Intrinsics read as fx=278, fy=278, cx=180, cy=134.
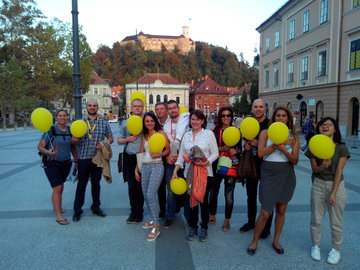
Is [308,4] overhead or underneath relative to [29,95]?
overhead

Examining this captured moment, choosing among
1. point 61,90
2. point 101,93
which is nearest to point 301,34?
point 61,90

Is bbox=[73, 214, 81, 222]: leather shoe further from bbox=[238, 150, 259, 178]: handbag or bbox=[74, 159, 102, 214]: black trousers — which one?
bbox=[238, 150, 259, 178]: handbag

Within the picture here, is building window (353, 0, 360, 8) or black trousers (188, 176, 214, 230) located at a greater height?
building window (353, 0, 360, 8)

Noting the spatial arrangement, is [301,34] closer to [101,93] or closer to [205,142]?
[205,142]

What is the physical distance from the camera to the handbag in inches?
141

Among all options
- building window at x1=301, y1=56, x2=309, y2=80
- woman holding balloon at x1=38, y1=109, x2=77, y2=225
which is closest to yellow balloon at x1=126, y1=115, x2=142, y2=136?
woman holding balloon at x1=38, y1=109, x2=77, y2=225

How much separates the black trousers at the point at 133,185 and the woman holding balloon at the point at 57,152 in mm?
939

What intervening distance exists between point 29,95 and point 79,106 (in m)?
40.2

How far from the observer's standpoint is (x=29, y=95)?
132 feet

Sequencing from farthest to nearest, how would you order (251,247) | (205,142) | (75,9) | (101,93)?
(101,93), (75,9), (205,142), (251,247)

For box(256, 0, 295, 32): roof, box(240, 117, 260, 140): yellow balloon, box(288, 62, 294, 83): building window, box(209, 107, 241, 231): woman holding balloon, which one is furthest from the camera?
box(288, 62, 294, 83): building window

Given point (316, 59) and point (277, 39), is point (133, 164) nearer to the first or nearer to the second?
point (316, 59)

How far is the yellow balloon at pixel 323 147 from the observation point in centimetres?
289

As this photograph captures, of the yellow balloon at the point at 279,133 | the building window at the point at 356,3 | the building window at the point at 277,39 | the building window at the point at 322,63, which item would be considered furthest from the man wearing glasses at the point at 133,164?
the building window at the point at 277,39
